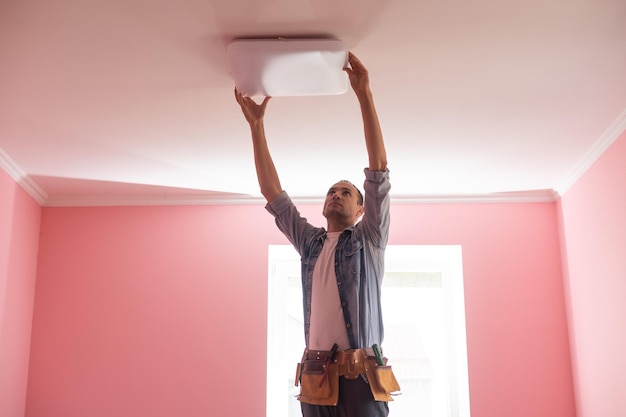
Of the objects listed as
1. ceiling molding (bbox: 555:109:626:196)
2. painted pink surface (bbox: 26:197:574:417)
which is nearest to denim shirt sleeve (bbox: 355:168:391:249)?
ceiling molding (bbox: 555:109:626:196)

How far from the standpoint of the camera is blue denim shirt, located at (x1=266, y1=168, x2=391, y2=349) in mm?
2262

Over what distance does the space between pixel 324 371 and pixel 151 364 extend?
1.95 m

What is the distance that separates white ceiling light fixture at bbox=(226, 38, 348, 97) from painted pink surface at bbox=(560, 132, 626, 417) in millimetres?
1356

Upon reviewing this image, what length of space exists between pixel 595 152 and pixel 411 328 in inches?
53.9

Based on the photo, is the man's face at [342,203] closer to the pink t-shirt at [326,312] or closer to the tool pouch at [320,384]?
the pink t-shirt at [326,312]

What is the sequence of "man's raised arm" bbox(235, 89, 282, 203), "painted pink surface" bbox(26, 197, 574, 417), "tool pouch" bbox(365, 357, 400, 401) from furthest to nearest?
"painted pink surface" bbox(26, 197, 574, 417), "man's raised arm" bbox(235, 89, 282, 203), "tool pouch" bbox(365, 357, 400, 401)

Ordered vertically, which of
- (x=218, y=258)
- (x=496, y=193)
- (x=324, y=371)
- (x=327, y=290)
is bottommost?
A: (x=324, y=371)

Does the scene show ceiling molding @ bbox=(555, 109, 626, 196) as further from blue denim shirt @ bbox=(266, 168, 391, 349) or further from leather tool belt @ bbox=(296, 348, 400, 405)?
leather tool belt @ bbox=(296, 348, 400, 405)

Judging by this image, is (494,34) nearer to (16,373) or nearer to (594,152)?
(594,152)

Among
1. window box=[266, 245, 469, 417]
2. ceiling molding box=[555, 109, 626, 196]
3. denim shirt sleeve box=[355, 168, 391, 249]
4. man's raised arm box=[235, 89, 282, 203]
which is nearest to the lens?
denim shirt sleeve box=[355, 168, 391, 249]

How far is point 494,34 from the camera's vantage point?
8.23 ft

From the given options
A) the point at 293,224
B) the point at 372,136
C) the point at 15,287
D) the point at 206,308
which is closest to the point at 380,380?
the point at 293,224

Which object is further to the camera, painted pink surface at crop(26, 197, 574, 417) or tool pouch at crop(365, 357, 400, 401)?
painted pink surface at crop(26, 197, 574, 417)

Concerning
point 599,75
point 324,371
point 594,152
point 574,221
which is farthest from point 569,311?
point 324,371
